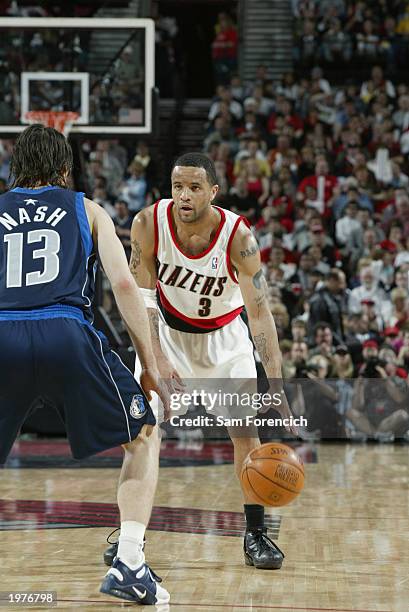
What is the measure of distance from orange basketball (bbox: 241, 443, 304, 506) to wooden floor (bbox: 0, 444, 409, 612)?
344 mm

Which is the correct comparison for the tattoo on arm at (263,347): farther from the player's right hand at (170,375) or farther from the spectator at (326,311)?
the spectator at (326,311)

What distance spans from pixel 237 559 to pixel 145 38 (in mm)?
7317

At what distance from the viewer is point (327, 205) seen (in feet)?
45.1

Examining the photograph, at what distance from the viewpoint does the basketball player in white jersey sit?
5207mm

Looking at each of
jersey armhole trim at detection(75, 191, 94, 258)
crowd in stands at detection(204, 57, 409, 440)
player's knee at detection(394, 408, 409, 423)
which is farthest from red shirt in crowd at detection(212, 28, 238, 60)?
jersey armhole trim at detection(75, 191, 94, 258)

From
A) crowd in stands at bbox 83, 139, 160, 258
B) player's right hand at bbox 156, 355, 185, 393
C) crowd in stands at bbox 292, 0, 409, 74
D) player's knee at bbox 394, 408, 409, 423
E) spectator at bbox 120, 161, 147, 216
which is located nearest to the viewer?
player's right hand at bbox 156, 355, 185, 393

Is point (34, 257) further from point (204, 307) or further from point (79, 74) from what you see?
point (79, 74)

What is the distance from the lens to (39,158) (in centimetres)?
405

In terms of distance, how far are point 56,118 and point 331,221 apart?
13.9 ft

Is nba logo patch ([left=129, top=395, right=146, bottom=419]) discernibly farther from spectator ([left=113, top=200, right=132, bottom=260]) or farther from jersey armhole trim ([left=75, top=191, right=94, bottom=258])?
spectator ([left=113, top=200, right=132, bottom=260])

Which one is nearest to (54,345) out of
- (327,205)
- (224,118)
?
(327,205)

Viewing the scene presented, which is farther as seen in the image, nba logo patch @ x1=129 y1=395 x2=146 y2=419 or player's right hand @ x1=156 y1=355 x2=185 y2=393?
player's right hand @ x1=156 y1=355 x2=185 y2=393

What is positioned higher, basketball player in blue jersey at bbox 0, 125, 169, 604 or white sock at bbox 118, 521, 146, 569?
basketball player in blue jersey at bbox 0, 125, 169, 604

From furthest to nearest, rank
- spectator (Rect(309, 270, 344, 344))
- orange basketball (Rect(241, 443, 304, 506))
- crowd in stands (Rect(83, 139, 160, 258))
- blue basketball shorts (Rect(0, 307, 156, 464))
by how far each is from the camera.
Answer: crowd in stands (Rect(83, 139, 160, 258)), spectator (Rect(309, 270, 344, 344)), orange basketball (Rect(241, 443, 304, 506)), blue basketball shorts (Rect(0, 307, 156, 464))
